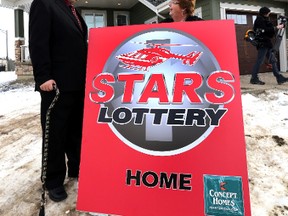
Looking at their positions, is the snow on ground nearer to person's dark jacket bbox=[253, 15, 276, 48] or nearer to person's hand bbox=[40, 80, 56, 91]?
person's hand bbox=[40, 80, 56, 91]

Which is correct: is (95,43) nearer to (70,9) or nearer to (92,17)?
(70,9)

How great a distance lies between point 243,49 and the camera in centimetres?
1005

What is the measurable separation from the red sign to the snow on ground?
508mm

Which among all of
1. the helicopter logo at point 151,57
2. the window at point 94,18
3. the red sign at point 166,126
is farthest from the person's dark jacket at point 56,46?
the window at point 94,18

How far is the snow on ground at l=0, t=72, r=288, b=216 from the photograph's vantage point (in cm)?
223

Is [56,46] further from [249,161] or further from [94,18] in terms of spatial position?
[94,18]

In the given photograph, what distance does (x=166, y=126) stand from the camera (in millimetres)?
1871

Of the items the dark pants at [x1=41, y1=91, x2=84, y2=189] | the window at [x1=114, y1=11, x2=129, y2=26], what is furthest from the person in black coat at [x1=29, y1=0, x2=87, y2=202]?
the window at [x1=114, y1=11, x2=129, y2=26]

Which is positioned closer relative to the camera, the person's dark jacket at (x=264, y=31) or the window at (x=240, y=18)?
the person's dark jacket at (x=264, y=31)

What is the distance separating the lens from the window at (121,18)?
1318cm

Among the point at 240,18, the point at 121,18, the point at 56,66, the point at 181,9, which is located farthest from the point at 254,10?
the point at 56,66

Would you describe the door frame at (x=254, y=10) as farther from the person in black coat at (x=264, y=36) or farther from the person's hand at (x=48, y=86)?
the person's hand at (x=48, y=86)

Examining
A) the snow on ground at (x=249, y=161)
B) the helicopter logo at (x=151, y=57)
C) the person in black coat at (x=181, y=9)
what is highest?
the person in black coat at (x=181, y=9)

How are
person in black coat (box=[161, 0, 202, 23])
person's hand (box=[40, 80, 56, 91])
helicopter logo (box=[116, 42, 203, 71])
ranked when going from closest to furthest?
helicopter logo (box=[116, 42, 203, 71]) < person's hand (box=[40, 80, 56, 91]) < person in black coat (box=[161, 0, 202, 23])
